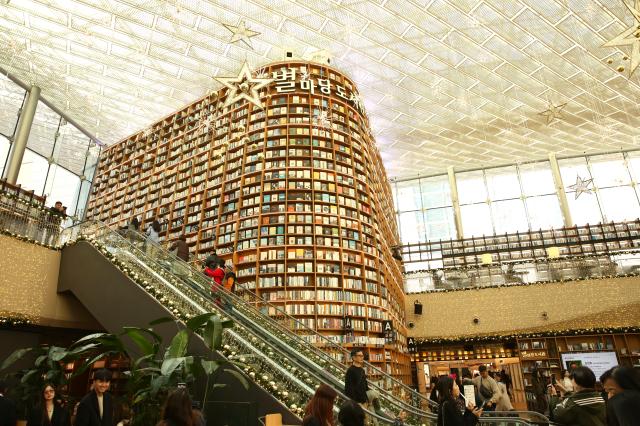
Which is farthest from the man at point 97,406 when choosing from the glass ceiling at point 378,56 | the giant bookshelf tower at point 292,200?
the glass ceiling at point 378,56

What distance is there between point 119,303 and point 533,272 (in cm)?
1177

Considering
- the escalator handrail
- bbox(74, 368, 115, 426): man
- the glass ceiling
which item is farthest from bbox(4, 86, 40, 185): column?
bbox(74, 368, 115, 426): man

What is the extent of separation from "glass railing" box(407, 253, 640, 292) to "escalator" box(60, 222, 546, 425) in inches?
326

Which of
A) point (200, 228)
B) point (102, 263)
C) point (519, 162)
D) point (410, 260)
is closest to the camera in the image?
point (102, 263)

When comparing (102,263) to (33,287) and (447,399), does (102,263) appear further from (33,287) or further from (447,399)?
(447,399)

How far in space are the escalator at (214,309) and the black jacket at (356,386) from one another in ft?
0.79

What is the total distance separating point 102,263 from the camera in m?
6.31

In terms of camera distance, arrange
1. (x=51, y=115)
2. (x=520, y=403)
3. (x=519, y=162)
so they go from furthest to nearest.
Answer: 1. (x=519, y=162)
2. (x=51, y=115)
3. (x=520, y=403)

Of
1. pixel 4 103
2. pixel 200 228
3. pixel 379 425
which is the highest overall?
pixel 4 103

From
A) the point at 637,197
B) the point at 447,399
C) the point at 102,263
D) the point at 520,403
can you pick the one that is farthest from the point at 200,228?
the point at 637,197

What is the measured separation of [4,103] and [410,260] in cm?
1450

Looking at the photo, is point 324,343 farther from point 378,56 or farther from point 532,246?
point 532,246

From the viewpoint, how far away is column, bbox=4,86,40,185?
1190cm

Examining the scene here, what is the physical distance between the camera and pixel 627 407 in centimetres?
176
